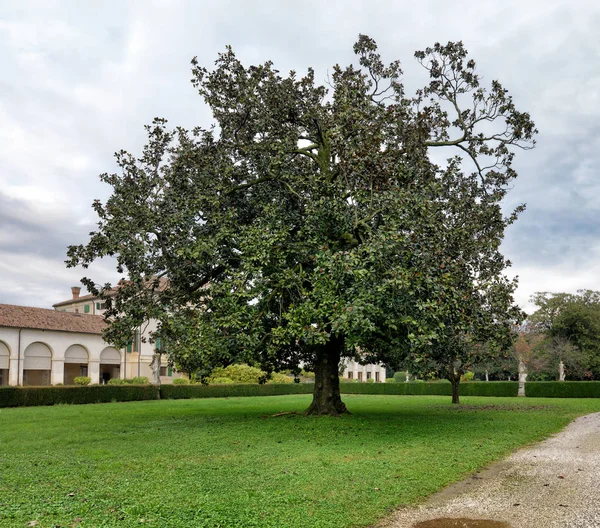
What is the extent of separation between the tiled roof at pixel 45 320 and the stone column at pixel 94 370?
275cm

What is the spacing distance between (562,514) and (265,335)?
Result: 9787 millimetres

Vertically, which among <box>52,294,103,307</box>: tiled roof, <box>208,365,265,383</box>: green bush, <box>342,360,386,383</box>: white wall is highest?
<box>52,294,103,307</box>: tiled roof

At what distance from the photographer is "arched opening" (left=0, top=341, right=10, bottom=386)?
39.6m

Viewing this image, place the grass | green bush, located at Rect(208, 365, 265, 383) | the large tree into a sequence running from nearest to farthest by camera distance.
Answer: the grass < the large tree < green bush, located at Rect(208, 365, 265, 383)

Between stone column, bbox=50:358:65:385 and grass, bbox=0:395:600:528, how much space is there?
28148 millimetres

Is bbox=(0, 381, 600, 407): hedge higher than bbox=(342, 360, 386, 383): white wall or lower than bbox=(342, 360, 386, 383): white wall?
higher

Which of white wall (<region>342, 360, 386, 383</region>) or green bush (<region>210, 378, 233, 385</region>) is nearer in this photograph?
green bush (<region>210, 378, 233, 385</region>)

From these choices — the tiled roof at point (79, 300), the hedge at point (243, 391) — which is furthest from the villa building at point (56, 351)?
the tiled roof at point (79, 300)

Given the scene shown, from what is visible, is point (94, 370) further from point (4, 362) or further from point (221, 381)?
point (221, 381)

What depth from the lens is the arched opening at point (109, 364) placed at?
160ft

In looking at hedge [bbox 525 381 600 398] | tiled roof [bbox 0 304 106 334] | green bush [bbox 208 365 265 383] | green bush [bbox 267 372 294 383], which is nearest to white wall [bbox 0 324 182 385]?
tiled roof [bbox 0 304 106 334]

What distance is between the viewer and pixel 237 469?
30.5 feet

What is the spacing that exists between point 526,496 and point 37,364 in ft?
140

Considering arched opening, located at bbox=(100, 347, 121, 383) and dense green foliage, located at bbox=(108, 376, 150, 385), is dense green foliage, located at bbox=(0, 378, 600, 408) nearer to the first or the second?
dense green foliage, located at bbox=(108, 376, 150, 385)
